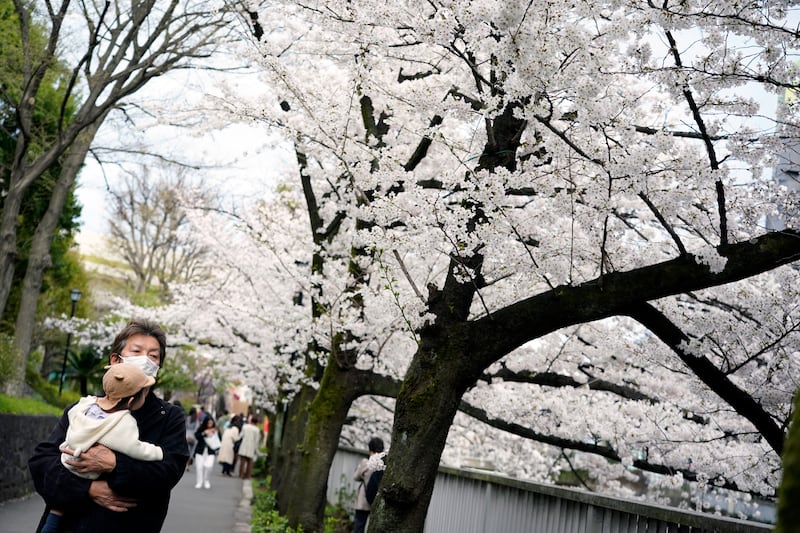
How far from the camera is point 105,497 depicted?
3.43 m

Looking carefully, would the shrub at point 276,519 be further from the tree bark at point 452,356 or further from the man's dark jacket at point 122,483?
the man's dark jacket at point 122,483

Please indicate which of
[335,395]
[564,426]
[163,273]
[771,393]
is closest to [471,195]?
[771,393]

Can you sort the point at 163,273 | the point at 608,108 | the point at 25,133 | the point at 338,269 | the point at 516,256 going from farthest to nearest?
the point at 163,273 < the point at 25,133 < the point at 338,269 < the point at 516,256 < the point at 608,108

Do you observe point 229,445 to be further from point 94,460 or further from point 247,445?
point 94,460

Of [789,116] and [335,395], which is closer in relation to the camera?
[789,116]

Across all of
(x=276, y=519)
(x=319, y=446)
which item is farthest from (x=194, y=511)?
(x=319, y=446)

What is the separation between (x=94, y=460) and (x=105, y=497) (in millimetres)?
167

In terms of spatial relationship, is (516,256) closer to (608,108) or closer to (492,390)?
(608,108)

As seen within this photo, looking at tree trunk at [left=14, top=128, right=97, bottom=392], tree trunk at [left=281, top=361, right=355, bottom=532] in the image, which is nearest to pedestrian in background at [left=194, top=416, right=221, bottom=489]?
tree trunk at [left=14, top=128, right=97, bottom=392]

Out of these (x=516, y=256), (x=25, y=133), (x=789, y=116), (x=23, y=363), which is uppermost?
(x=25, y=133)

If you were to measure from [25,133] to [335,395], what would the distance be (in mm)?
7388

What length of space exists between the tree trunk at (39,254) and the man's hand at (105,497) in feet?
49.9

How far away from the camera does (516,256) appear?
759 cm

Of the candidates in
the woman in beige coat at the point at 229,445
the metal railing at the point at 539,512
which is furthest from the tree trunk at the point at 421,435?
the woman in beige coat at the point at 229,445
